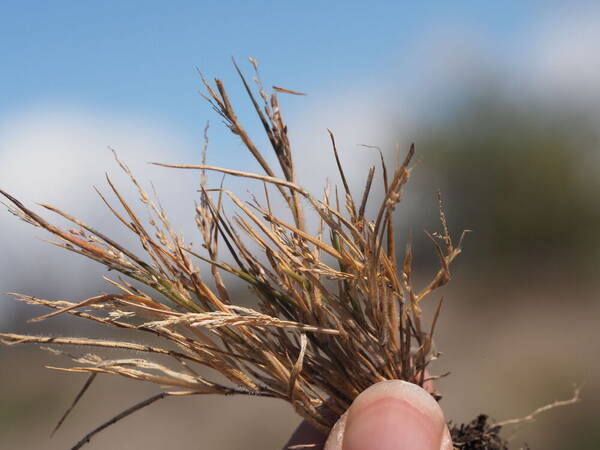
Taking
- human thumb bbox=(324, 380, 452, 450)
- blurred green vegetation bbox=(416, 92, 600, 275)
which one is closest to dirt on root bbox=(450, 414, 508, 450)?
A: human thumb bbox=(324, 380, 452, 450)

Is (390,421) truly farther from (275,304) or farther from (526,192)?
(526,192)

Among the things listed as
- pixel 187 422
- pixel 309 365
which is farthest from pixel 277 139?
pixel 187 422

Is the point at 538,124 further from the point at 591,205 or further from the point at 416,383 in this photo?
the point at 416,383

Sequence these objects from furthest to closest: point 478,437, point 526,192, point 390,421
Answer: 1. point 526,192
2. point 478,437
3. point 390,421

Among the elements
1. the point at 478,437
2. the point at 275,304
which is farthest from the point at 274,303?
the point at 478,437

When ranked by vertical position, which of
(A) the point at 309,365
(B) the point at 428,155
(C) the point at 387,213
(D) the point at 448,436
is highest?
(C) the point at 387,213

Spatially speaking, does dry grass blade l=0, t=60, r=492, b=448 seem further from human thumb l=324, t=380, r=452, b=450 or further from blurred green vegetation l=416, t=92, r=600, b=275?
blurred green vegetation l=416, t=92, r=600, b=275

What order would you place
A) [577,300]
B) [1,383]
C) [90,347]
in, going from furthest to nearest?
[1,383] → [577,300] → [90,347]

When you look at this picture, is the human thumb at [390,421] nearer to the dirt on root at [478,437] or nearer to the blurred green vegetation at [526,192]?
A: the dirt on root at [478,437]
